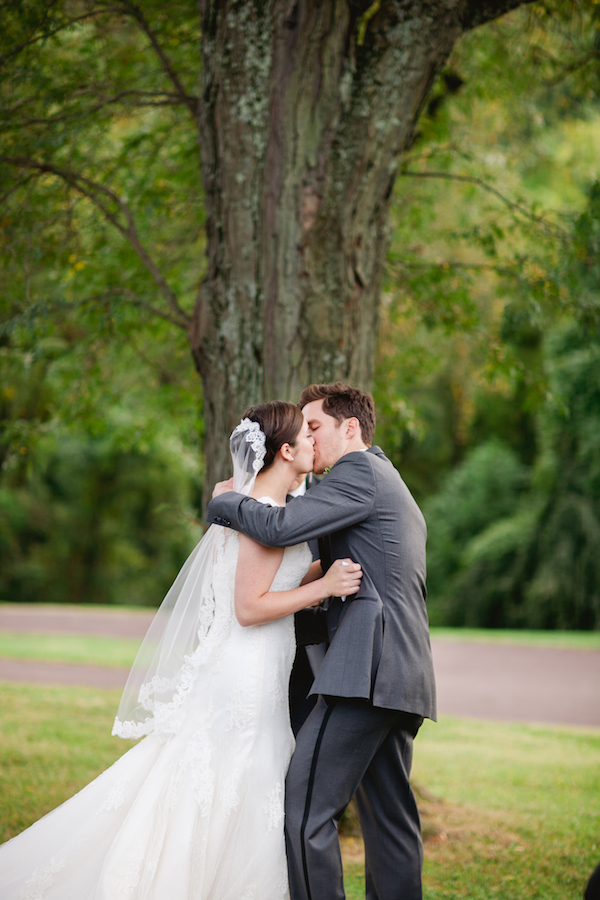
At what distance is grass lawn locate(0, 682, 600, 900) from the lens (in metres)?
4.32

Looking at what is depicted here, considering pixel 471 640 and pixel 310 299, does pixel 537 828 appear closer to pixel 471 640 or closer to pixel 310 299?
pixel 310 299

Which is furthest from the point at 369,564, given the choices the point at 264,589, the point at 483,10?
the point at 483,10

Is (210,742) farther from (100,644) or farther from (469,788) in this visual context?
(100,644)

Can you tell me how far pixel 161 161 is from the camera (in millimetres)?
7496

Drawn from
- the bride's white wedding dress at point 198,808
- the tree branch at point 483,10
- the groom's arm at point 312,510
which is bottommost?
the bride's white wedding dress at point 198,808

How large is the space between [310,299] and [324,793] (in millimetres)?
2567

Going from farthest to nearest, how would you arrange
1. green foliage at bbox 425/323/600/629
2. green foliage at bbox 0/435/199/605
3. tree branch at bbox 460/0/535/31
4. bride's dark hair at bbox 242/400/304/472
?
green foliage at bbox 0/435/199/605 → green foliage at bbox 425/323/600/629 → tree branch at bbox 460/0/535/31 → bride's dark hair at bbox 242/400/304/472

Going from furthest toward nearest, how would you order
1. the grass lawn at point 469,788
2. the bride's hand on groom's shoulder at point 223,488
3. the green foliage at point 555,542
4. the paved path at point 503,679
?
the green foliage at point 555,542 < the paved path at point 503,679 < the grass lawn at point 469,788 < the bride's hand on groom's shoulder at point 223,488

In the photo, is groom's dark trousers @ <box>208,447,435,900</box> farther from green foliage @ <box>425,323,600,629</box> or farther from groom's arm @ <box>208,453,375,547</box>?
green foliage @ <box>425,323,600,629</box>

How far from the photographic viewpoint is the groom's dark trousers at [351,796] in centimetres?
290

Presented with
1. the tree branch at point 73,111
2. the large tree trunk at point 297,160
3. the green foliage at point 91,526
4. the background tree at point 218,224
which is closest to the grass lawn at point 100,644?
the background tree at point 218,224

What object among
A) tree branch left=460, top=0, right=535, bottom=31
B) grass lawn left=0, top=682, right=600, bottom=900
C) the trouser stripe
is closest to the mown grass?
grass lawn left=0, top=682, right=600, bottom=900

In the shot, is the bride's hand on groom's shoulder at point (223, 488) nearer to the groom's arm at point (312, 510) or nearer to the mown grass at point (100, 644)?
the groom's arm at point (312, 510)

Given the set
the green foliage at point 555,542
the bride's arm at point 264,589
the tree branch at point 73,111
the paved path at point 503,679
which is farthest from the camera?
the green foliage at point 555,542
